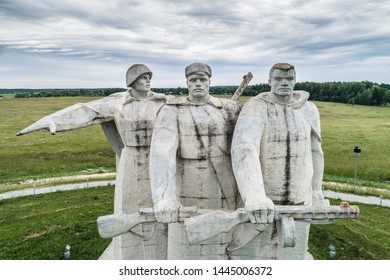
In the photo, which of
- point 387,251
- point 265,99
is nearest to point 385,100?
point 387,251

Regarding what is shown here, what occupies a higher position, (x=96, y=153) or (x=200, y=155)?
(x=200, y=155)

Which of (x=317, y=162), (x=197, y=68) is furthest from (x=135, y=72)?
(x=317, y=162)

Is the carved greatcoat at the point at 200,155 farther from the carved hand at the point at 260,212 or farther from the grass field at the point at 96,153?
the grass field at the point at 96,153

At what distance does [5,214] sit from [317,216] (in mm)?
15588

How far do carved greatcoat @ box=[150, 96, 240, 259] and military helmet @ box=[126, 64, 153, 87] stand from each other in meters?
0.97

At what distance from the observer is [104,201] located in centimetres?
1870

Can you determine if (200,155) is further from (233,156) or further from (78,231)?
(78,231)

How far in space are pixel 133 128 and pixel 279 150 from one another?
2344mm

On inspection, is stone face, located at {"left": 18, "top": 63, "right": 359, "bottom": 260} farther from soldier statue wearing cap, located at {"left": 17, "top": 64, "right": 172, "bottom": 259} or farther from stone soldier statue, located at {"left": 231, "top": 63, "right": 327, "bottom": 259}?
soldier statue wearing cap, located at {"left": 17, "top": 64, "right": 172, "bottom": 259}

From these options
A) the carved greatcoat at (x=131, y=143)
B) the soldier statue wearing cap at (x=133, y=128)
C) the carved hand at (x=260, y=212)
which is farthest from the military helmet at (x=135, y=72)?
the carved hand at (x=260, y=212)

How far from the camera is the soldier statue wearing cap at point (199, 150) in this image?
17.8ft

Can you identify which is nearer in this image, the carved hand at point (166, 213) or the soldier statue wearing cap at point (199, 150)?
the carved hand at point (166, 213)

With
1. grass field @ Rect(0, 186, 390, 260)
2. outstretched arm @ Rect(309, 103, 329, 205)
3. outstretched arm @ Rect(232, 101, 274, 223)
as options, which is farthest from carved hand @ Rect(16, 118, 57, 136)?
grass field @ Rect(0, 186, 390, 260)

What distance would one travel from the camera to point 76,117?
614 cm
